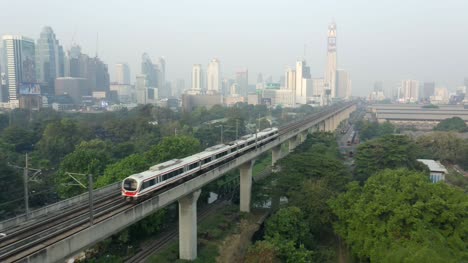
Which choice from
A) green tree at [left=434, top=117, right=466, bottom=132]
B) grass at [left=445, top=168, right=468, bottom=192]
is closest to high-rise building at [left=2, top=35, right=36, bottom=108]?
green tree at [left=434, top=117, right=466, bottom=132]

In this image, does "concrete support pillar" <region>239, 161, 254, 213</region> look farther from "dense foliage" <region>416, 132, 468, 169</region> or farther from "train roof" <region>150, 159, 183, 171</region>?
"dense foliage" <region>416, 132, 468, 169</region>

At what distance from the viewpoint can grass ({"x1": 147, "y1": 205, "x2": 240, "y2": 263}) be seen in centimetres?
2927

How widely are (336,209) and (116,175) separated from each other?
20749 mm

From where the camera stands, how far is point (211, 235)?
3388 cm

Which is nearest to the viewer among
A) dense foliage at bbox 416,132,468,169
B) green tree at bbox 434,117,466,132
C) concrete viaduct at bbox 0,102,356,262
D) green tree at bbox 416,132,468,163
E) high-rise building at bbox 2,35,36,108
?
concrete viaduct at bbox 0,102,356,262

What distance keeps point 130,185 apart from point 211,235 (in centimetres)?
1314

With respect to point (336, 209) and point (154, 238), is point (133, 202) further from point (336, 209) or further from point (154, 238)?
point (336, 209)

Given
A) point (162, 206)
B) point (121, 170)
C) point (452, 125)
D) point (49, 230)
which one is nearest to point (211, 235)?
point (121, 170)

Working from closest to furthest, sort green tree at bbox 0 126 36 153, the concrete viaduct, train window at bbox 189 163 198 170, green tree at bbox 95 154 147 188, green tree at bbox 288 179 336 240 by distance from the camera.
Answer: the concrete viaduct, train window at bbox 189 163 198 170, green tree at bbox 95 154 147 188, green tree at bbox 288 179 336 240, green tree at bbox 0 126 36 153

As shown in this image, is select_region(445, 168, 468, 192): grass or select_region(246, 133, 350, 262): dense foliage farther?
select_region(445, 168, 468, 192): grass

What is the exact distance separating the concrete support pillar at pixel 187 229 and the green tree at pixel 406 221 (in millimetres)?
12847

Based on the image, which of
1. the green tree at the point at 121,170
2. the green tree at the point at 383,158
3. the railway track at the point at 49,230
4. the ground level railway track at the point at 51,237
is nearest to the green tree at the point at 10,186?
the green tree at the point at 121,170

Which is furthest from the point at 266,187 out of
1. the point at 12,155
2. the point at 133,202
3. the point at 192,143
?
the point at 12,155

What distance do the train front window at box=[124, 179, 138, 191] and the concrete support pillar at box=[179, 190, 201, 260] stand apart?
6400 millimetres
